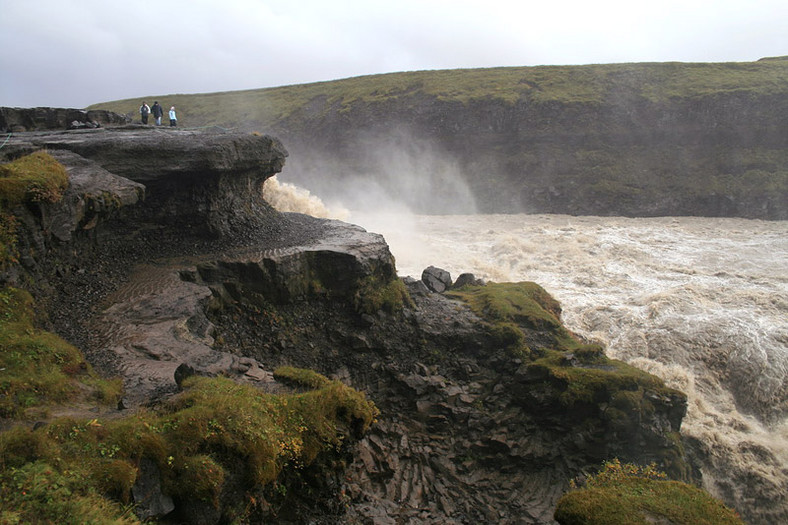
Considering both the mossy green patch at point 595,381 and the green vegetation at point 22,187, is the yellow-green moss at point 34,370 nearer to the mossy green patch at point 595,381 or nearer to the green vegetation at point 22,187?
the green vegetation at point 22,187

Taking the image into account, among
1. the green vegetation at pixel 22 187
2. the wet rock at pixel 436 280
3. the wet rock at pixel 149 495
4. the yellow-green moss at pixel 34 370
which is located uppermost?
the green vegetation at pixel 22 187

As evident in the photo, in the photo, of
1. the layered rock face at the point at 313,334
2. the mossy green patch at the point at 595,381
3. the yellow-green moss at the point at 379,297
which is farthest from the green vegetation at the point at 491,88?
the mossy green patch at the point at 595,381

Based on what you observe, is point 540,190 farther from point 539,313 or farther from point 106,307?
point 106,307

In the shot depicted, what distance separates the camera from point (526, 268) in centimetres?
3288

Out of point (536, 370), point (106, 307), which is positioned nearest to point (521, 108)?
point (536, 370)

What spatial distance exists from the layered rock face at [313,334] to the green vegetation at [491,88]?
5072 cm

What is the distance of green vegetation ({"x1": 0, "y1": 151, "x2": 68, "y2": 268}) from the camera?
12.9 m

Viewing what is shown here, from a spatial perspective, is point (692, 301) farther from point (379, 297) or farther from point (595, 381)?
point (379, 297)

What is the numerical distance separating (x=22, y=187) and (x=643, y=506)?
1611 centimetres

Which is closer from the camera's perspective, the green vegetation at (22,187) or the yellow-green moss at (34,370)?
the yellow-green moss at (34,370)

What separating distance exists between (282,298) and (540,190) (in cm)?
4164

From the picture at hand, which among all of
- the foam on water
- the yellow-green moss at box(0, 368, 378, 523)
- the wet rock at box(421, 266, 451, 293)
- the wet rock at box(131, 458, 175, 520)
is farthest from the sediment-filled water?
the wet rock at box(131, 458, 175, 520)

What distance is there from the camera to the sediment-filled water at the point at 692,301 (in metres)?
18.0

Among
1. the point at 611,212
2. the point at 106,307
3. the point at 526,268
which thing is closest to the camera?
the point at 106,307
